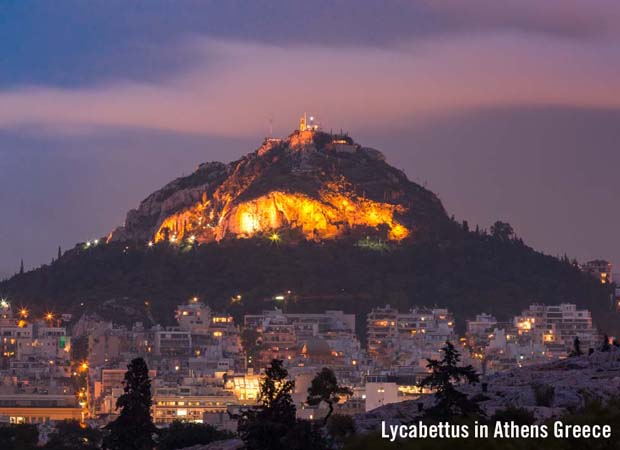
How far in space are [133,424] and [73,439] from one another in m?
43.4

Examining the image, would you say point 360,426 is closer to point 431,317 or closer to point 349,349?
point 349,349

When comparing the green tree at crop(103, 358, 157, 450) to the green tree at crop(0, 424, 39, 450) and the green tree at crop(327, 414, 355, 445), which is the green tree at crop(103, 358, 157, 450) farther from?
the green tree at crop(0, 424, 39, 450)

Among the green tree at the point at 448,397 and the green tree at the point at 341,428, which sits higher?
the green tree at the point at 448,397

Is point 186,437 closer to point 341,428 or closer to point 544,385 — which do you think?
point 341,428

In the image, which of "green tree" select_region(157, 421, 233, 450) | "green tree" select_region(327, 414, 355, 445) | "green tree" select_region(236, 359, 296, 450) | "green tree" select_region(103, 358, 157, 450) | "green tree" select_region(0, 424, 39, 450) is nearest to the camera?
"green tree" select_region(236, 359, 296, 450)

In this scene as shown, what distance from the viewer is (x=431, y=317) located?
7554 inches

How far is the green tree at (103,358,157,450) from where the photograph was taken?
50406 millimetres

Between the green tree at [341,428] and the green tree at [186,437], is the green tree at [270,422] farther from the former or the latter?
the green tree at [186,437]

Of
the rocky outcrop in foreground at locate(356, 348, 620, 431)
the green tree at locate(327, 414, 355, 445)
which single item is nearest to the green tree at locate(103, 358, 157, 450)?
the rocky outcrop in foreground at locate(356, 348, 620, 431)

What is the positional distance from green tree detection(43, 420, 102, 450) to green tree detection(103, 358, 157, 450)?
2806 cm

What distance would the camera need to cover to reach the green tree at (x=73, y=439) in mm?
84125

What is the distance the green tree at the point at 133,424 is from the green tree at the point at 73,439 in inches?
1105

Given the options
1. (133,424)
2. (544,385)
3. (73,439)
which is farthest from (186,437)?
(544,385)

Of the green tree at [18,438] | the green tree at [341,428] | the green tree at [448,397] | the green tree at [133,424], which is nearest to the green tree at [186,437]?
the green tree at [18,438]
